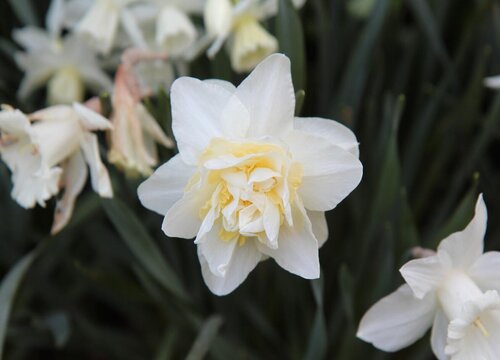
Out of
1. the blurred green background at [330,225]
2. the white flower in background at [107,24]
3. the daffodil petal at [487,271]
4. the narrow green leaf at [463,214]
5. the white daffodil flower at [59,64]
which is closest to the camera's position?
the daffodil petal at [487,271]

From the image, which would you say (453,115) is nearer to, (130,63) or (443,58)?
(443,58)

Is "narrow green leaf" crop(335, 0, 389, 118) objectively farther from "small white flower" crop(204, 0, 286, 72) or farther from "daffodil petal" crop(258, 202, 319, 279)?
"daffodil petal" crop(258, 202, 319, 279)

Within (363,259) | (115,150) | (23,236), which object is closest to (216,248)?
(115,150)

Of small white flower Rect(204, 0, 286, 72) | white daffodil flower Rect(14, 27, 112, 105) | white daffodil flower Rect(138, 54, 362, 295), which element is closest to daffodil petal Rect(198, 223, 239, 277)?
white daffodil flower Rect(138, 54, 362, 295)

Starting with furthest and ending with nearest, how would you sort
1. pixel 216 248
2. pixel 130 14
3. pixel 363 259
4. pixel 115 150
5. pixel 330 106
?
pixel 330 106, pixel 130 14, pixel 363 259, pixel 115 150, pixel 216 248

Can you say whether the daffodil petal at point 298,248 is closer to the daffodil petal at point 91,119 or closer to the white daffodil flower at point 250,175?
the white daffodil flower at point 250,175

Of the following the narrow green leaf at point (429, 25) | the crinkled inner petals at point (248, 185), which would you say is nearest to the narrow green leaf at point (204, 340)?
the crinkled inner petals at point (248, 185)
